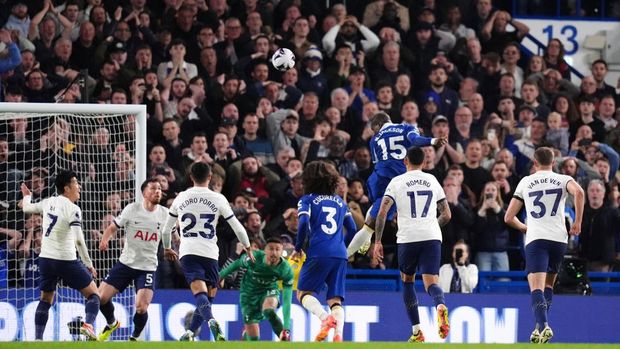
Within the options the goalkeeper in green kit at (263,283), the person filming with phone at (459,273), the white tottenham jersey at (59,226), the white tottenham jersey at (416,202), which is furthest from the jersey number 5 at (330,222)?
the person filming with phone at (459,273)

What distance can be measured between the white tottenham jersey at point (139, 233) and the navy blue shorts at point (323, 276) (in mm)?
2098

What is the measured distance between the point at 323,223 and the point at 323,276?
547 millimetres

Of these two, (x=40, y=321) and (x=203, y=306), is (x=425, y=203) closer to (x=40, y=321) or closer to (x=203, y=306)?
(x=203, y=306)

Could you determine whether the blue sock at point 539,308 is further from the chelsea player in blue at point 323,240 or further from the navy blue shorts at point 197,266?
the navy blue shorts at point 197,266

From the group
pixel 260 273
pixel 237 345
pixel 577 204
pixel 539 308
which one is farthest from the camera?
pixel 260 273

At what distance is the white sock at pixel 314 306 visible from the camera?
14.1 meters

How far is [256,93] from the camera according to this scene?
20500 mm

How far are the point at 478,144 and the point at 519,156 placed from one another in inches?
48.0

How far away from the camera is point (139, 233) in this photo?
1575 cm

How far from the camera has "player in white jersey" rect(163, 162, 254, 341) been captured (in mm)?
14609

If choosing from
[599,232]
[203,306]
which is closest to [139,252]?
[203,306]

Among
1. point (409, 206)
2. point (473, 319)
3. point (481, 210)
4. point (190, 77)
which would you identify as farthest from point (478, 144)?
point (409, 206)

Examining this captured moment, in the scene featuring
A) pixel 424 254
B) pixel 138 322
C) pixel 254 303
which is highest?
pixel 424 254

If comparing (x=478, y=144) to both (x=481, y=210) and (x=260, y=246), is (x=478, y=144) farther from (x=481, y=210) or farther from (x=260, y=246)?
(x=260, y=246)
